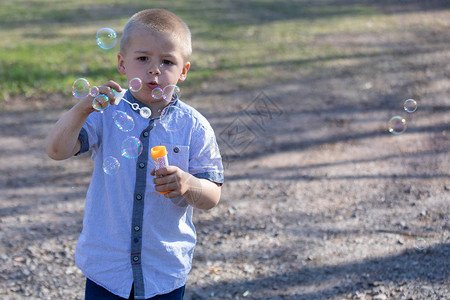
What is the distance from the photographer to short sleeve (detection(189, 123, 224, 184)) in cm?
207

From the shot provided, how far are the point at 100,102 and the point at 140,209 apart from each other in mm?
397

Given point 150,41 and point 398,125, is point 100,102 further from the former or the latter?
point 398,125

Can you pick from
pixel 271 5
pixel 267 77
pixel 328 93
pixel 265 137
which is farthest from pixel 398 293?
pixel 271 5

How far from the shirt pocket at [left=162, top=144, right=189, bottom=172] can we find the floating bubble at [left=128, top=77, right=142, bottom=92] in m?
0.22

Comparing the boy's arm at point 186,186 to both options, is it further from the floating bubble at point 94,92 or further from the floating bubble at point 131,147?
the floating bubble at point 94,92

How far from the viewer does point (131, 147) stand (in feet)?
6.61

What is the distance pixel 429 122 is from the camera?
576 cm

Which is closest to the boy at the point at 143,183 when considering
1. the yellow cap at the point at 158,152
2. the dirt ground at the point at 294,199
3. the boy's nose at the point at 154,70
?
the boy's nose at the point at 154,70

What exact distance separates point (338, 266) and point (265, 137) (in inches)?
88.7

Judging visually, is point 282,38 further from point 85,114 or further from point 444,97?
point 85,114

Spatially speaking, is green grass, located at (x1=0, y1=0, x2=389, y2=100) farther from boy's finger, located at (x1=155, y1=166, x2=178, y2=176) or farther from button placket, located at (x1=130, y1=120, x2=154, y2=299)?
boy's finger, located at (x1=155, y1=166, x2=178, y2=176)

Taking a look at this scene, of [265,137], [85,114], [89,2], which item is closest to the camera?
[85,114]

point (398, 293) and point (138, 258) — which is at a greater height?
point (138, 258)

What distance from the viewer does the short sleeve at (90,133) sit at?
201 centimetres
